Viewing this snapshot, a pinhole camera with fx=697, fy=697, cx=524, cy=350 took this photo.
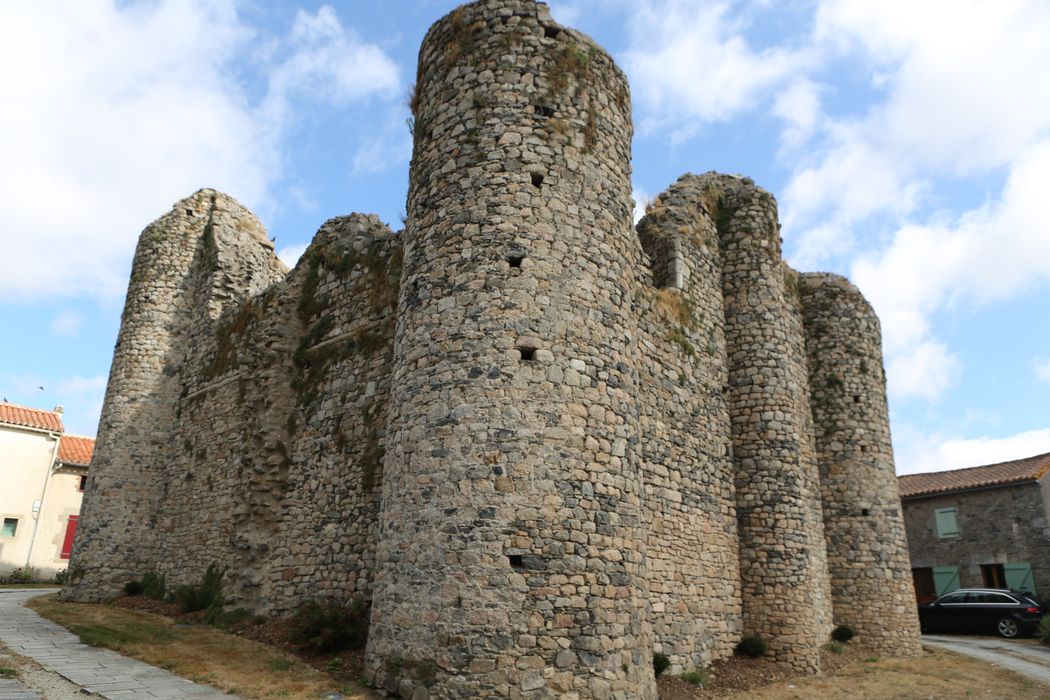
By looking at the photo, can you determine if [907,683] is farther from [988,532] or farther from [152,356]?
[152,356]

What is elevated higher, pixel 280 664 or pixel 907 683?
pixel 280 664

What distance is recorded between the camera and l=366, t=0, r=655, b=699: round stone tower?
852 cm

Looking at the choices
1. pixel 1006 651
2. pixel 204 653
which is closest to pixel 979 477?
pixel 1006 651

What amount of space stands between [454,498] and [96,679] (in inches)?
205

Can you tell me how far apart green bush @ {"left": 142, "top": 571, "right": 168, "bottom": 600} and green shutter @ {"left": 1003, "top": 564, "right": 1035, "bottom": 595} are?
28002 mm

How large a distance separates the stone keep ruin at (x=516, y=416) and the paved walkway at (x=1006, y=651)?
7.04 ft

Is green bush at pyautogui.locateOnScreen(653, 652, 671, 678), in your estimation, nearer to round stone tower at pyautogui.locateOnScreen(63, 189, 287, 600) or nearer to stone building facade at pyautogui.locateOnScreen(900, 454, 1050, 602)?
round stone tower at pyautogui.locateOnScreen(63, 189, 287, 600)

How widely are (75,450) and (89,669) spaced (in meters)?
28.9

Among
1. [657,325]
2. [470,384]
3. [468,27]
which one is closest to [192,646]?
[470,384]

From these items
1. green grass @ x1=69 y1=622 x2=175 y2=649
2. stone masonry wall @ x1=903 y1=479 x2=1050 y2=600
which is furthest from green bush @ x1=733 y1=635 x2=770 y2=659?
stone masonry wall @ x1=903 y1=479 x2=1050 y2=600

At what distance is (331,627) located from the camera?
10984 millimetres

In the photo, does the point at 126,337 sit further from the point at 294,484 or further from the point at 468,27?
the point at 468,27

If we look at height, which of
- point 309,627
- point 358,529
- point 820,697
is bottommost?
point 820,697

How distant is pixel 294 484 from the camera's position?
14.4 metres
